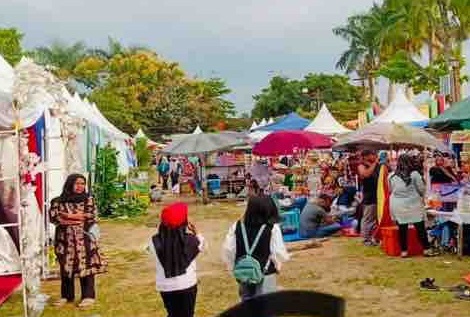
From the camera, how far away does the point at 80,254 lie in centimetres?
770

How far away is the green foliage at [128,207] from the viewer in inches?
686

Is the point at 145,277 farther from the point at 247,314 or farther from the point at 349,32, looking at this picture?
the point at 349,32

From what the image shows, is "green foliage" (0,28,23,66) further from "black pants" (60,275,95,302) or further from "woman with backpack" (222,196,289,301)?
"woman with backpack" (222,196,289,301)

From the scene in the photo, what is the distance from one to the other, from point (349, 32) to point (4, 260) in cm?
4974

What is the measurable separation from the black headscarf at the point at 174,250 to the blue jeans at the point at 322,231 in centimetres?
708

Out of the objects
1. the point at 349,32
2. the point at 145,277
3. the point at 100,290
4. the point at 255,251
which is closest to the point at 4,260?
the point at 100,290

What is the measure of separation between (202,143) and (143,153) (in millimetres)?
16501

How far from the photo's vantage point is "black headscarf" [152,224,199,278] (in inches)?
224

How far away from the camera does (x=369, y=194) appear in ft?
37.2

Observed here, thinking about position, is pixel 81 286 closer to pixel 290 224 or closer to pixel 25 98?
pixel 25 98

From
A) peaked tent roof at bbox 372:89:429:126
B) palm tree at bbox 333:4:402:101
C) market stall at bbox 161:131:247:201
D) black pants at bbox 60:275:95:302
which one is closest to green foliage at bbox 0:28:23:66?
market stall at bbox 161:131:247:201

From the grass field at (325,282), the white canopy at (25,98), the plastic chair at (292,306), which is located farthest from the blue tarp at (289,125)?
the plastic chair at (292,306)

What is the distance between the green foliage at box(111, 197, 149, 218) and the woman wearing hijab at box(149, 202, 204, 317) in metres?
11.8

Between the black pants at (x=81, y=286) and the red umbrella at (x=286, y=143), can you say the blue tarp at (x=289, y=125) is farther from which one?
the black pants at (x=81, y=286)
